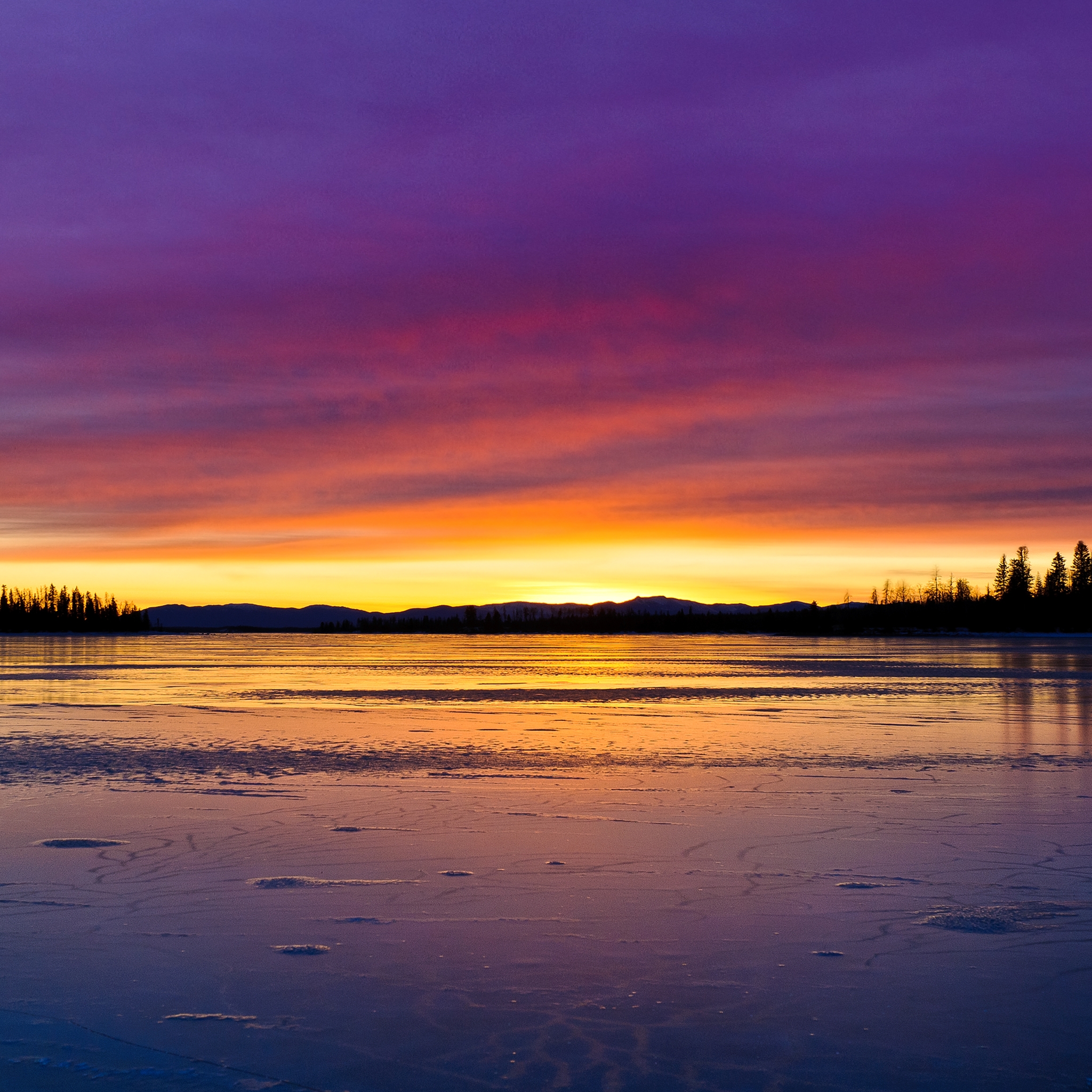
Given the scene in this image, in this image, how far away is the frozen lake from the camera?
4.75 m

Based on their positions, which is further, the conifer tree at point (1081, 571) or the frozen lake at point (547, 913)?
the conifer tree at point (1081, 571)

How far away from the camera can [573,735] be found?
1764 cm

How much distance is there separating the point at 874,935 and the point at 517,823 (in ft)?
13.5

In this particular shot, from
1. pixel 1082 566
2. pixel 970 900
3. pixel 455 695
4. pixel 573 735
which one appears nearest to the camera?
pixel 970 900

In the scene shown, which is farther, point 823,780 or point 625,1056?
point 823,780

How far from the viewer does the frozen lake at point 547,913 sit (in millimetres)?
4746

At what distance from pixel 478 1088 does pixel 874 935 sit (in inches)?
119

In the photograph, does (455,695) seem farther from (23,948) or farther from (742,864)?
(23,948)

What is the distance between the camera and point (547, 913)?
6855mm

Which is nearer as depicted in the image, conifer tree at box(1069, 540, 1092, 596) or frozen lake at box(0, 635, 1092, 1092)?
frozen lake at box(0, 635, 1092, 1092)

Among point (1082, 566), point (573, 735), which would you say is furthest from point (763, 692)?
point (1082, 566)

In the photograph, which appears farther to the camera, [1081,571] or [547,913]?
[1081,571]

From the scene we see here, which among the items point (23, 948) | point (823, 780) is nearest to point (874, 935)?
point (23, 948)

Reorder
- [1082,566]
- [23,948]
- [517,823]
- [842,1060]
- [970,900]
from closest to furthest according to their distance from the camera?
[842,1060] → [23,948] → [970,900] → [517,823] → [1082,566]
